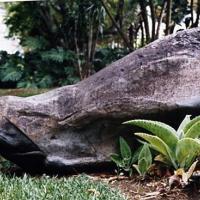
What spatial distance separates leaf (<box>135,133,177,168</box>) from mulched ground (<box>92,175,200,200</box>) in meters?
0.19

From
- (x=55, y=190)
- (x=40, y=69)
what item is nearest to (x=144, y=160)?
(x=55, y=190)

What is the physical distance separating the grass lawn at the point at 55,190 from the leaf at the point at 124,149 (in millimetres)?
664

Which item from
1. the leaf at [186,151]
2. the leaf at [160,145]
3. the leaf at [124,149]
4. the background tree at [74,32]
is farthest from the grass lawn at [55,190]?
the background tree at [74,32]

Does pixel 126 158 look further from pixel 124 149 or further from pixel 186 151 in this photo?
pixel 186 151

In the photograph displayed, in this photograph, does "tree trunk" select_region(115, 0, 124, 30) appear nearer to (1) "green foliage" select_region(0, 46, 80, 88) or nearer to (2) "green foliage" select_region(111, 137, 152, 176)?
(1) "green foliage" select_region(0, 46, 80, 88)

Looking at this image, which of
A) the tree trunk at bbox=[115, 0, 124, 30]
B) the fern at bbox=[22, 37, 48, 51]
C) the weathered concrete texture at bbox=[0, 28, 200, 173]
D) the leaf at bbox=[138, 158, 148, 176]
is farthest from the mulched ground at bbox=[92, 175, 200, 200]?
the fern at bbox=[22, 37, 48, 51]

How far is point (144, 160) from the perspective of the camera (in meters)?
3.71

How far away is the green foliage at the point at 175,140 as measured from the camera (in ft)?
11.1

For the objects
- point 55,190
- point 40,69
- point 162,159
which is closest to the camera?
point 55,190

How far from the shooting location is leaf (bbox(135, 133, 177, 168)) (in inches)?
134

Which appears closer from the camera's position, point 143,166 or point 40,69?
point 143,166

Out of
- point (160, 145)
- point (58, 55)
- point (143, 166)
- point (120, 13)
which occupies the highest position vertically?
point (120, 13)

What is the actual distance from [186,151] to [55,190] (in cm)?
98

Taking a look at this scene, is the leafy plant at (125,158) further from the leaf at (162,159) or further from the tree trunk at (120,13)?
the tree trunk at (120,13)
